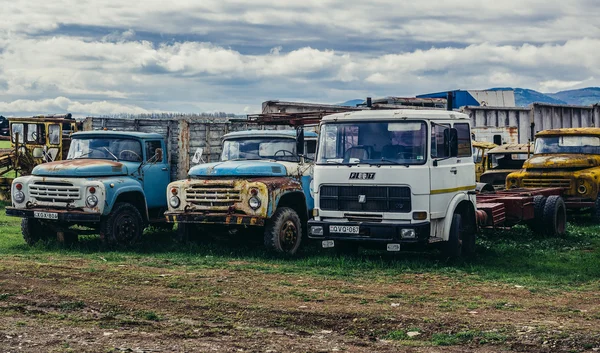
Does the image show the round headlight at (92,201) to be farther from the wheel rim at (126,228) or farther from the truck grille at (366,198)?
the truck grille at (366,198)

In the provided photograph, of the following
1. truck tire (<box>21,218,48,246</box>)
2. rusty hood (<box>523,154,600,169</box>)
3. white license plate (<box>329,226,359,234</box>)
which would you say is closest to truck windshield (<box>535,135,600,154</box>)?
rusty hood (<box>523,154,600,169</box>)

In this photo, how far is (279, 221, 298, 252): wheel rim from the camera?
43.6ft

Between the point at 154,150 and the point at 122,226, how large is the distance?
6.42 feet

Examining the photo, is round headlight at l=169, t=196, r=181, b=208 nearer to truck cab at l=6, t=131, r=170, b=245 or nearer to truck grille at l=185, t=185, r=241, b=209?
truck grille at l=185, t=185, r=241, b=209

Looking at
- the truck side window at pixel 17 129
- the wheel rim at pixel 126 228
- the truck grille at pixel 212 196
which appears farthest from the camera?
the truck side window at pixel 17 129

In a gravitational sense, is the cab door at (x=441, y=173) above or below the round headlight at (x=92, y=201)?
above

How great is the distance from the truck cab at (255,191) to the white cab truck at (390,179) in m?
0.95

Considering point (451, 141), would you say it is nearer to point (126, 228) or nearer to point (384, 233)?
point (384, 233)

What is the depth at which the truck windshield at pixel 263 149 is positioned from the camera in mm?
14422

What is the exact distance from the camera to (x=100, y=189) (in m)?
14.1

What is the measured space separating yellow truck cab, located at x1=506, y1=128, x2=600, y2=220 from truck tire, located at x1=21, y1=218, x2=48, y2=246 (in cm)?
1031

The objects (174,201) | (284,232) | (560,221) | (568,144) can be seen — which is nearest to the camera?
(284,232)

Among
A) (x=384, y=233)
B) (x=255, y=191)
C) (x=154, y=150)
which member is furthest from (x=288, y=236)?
(x=154, y=150)

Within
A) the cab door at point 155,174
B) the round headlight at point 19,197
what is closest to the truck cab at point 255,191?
the cab door at point 155,174
